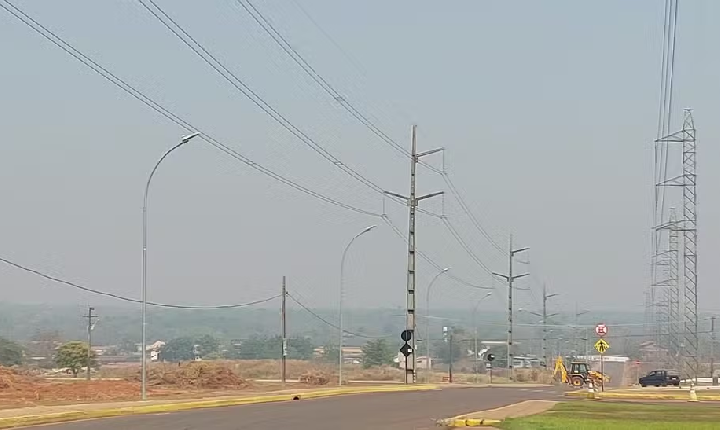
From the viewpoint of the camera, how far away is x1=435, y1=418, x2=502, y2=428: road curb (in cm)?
3681

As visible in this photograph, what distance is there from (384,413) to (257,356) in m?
140

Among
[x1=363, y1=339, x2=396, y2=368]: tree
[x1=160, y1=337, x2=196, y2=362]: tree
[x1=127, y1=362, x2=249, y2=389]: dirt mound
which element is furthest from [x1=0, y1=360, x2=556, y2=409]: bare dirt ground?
[x1=160, y1=337, x2=196, y2=362]: tree

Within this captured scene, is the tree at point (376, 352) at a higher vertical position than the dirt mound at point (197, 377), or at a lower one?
lower

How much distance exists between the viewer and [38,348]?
139m

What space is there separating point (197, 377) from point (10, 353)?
4648 centimetres

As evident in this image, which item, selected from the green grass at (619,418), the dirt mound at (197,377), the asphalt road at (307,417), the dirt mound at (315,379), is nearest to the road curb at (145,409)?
the asphalt road at (307,417)

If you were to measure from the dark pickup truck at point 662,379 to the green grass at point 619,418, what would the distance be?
47080 mm

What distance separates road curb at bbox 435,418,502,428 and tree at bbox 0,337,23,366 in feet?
272

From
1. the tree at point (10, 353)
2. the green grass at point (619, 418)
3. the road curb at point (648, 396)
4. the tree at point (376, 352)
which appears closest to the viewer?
the green grass at point (619, 418)

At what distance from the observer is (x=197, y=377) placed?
256 feet

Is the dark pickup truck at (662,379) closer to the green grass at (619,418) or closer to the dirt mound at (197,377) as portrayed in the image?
the dirt mound at (197,377)

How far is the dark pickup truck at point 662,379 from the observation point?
99.4m

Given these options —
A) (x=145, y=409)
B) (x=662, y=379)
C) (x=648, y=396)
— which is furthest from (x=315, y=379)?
(x=145, y=409)

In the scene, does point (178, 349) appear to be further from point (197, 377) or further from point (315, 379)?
point (197, 377)
